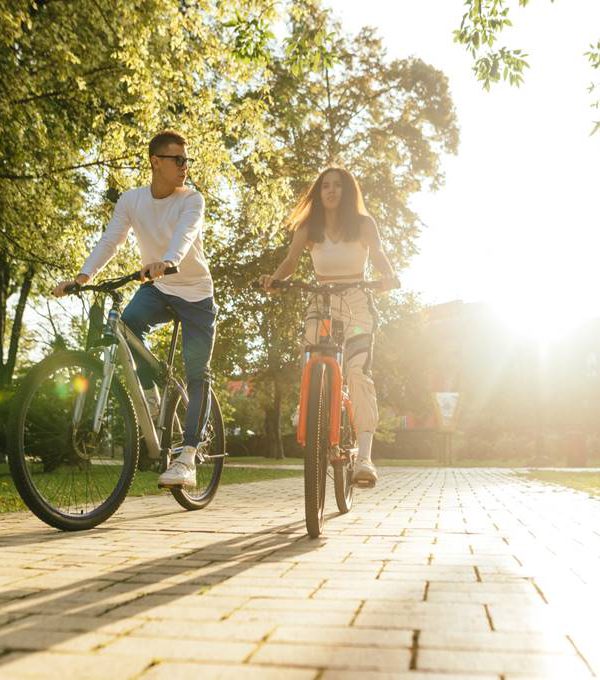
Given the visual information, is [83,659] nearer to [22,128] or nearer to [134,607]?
[134,607]

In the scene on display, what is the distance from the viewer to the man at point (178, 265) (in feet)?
16.0

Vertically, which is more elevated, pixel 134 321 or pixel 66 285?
pixel 66 285

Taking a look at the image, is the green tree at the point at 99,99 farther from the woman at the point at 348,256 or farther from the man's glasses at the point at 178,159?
the man's glasses at the point at 178,159

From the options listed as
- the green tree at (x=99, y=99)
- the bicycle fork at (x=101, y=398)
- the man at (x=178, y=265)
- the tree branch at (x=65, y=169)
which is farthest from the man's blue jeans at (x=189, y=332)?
the tree branch at (x=65, y=169)

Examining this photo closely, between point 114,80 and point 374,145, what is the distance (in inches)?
546

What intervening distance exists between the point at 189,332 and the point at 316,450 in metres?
1.31

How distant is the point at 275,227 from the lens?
13.1 meters

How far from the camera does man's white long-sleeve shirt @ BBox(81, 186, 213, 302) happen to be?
4941 mm

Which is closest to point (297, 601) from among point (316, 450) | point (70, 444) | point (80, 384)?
point (316, 450)

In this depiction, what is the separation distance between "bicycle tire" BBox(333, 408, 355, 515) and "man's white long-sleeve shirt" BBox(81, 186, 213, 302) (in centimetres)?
122

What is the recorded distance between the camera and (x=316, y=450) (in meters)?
4.21

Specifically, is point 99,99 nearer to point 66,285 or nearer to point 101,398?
point 66,285

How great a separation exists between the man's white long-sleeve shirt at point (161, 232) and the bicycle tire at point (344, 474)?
122 cm

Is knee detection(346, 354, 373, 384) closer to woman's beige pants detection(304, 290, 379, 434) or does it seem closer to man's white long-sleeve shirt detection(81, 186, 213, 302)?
woman's beige pants detection(304, 290, 379, 434)
